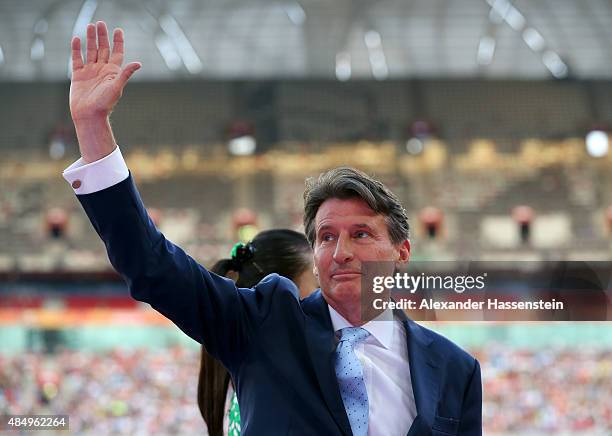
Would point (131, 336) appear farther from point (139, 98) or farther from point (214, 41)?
point (214, 41)

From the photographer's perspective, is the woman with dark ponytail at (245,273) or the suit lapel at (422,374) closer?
the suit lapel at (422,374)

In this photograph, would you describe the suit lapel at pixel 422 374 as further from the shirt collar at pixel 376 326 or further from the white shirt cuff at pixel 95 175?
the white shirt cuff at pixel 95 175

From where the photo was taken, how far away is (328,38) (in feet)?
38.3

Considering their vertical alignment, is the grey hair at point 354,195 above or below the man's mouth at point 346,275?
above

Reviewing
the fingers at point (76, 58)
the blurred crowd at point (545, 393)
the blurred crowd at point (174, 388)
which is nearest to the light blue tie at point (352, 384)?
the fingers at point (76, 58)

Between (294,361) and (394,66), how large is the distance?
34.8 ft

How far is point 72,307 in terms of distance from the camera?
877cm

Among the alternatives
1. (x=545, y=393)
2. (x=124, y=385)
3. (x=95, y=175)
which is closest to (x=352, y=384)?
(x=95, y=175)

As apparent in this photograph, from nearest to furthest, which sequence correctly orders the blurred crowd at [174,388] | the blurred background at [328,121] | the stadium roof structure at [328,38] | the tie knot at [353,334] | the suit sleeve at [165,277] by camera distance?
the suit sleeve at [165,277]
the tie knot at [353,334]
the blurred crowd at [174,388]
the blurred background at [328,121]
the stadium roof structure at [328,38]

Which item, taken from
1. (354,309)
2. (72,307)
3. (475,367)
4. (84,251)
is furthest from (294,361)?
(84,251)

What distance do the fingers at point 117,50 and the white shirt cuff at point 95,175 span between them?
12 cm

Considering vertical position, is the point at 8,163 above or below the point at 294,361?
above

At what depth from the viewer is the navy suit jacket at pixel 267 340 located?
0.84 meters

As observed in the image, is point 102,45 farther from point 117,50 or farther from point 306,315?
point 306,315
